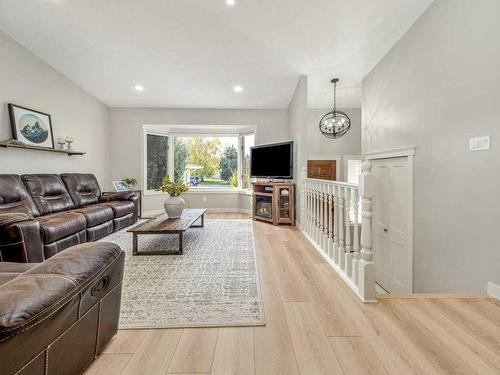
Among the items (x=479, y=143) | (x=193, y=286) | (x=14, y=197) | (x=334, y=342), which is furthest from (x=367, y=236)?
(x=14, y=197)

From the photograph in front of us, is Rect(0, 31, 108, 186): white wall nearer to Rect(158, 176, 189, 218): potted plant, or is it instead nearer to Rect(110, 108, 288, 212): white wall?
Rect(110, 108, 288, 212): white wall

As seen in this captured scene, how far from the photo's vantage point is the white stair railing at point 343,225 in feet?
6.09

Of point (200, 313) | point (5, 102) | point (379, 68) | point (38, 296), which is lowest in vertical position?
point (200, 313)

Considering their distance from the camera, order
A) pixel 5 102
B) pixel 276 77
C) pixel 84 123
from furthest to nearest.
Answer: pixel 84 123
pixel 276 77
pixel 5 102

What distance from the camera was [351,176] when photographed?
6.07 m

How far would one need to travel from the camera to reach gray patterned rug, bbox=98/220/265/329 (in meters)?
1.69

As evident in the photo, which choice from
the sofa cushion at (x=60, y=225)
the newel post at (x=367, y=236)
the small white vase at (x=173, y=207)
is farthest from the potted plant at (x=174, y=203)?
the newel post at (x=367, y=236)

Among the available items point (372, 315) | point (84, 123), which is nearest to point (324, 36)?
point (372, 315)

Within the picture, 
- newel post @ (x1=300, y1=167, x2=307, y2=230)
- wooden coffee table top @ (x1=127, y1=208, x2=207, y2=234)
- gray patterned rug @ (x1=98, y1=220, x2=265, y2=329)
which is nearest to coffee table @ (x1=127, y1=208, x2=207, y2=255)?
wooden coffee table top @ (x1=127, y1=208, x2=207, y2=234)

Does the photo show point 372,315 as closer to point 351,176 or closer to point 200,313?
point 200,313

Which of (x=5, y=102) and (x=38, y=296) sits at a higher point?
(x=5, y=102)

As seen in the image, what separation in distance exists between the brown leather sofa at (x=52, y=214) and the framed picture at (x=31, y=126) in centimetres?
58

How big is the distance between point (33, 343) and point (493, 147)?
293 cm

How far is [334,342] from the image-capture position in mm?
1412
